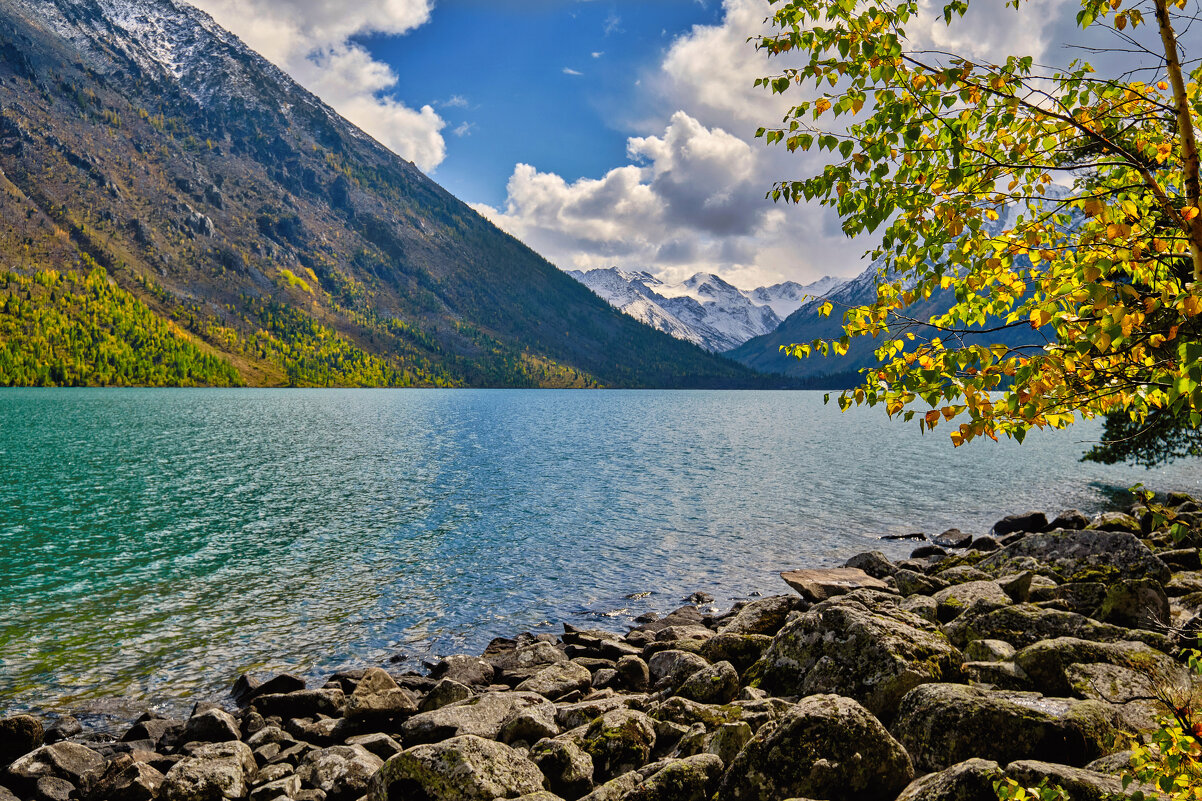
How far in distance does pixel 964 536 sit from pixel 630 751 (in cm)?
3483

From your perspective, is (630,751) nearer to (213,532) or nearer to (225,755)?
(225,755)

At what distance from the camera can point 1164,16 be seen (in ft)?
15.4

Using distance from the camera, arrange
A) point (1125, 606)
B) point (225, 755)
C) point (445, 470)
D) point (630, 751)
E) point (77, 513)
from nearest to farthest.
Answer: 1. point (630, 751)
2. point (225, 755)
3. point (1125, 606)
4. point (77, 513)
5. point (445, 470)

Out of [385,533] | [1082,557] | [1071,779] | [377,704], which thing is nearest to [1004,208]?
[1071,779]

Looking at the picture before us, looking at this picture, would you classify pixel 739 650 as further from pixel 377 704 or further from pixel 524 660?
pixel 377 704

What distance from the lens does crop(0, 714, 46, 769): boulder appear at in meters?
14.5

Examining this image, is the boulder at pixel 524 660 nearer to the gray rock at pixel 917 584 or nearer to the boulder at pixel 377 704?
the boulder at pixel 377 704

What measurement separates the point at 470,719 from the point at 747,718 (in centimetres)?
605

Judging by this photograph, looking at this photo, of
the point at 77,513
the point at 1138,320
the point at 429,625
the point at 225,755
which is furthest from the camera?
the point at 77,513

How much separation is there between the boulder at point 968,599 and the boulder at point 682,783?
994cm

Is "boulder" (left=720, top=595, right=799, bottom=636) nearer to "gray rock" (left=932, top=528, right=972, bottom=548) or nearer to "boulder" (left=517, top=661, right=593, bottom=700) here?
"boulder" (left=517, top=661, right=593, bottom=700)

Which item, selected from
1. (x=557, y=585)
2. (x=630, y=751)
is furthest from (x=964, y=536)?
(x=630, y=751)

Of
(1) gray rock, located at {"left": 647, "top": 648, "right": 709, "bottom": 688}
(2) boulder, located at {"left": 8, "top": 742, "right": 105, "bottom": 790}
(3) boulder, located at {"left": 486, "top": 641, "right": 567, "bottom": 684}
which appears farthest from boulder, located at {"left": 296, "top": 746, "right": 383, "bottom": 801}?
(1) gray rock, located at {"left": 647, "top": 648, "right": 709, "bottom": 688}

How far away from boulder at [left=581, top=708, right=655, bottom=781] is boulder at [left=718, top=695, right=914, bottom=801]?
2502 millimetres
